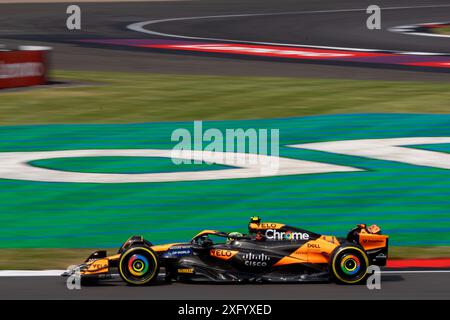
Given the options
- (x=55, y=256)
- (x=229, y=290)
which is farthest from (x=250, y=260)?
(x=55, y=256)

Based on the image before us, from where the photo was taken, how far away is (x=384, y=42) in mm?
30109

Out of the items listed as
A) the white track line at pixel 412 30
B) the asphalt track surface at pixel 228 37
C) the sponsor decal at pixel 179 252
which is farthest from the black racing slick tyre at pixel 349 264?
the white track line at pixel 412 30

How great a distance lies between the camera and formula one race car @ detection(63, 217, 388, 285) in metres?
9.45

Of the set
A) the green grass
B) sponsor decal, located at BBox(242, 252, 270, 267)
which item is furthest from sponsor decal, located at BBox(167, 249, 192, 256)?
the green grass

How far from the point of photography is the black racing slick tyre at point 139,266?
943 cm

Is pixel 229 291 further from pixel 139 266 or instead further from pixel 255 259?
pixel 139 266

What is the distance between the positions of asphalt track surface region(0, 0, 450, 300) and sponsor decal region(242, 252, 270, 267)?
20cm

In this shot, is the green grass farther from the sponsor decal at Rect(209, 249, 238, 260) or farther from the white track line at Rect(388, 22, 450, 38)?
the white track line at Rect(388, 22, 450, 38)

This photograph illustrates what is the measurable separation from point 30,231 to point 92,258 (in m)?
2.39

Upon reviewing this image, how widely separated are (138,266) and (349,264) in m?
1.94

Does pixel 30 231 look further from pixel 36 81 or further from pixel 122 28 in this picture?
pixel 122 28

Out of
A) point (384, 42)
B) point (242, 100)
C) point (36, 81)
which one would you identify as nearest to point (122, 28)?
point (384, 42)

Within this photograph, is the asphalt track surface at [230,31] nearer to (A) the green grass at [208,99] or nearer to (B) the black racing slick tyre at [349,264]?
(A) the green grass at [208,99]

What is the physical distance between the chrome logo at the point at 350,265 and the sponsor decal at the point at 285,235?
20.4 inches
